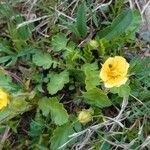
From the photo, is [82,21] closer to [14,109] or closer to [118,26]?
[118,26]

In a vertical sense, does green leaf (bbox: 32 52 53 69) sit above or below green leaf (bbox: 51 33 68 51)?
below

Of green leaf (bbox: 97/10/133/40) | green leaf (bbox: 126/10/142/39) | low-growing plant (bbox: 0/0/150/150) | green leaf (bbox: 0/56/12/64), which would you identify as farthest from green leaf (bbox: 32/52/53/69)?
green leaf (bbox: 126/10/142/39)

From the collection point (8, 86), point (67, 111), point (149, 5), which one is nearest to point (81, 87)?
point (67, 111)

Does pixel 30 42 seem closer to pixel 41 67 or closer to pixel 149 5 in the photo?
pixel 41 67

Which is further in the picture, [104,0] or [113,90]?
[104,0]

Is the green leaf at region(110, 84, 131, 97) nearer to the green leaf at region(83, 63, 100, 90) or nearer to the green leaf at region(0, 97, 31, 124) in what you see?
the green leaf at region(83, 63, 100, 90)
